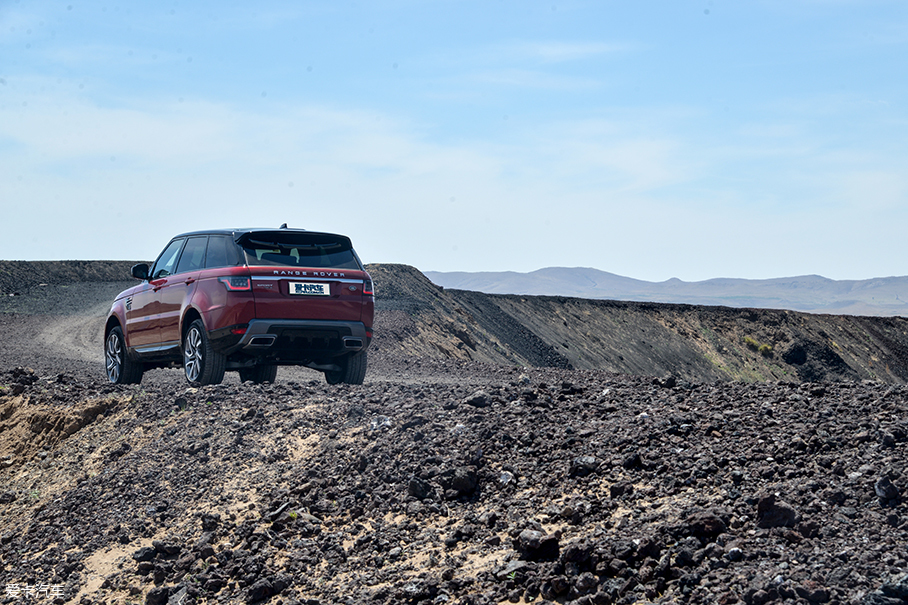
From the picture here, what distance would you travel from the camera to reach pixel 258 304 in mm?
9836

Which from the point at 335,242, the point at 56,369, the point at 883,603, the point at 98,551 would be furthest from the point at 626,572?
the point at 56,369

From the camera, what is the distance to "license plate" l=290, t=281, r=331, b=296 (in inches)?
394

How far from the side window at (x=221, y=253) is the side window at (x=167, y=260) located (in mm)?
995

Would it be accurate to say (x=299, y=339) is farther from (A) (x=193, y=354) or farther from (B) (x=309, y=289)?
(A) (x=193, y=354)

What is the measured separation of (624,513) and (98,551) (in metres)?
4.97

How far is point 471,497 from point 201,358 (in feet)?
17.7

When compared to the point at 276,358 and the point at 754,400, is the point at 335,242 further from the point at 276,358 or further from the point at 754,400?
the point at 754,400

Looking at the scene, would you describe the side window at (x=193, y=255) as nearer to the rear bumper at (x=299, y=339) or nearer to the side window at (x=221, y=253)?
the side window at (x=221, y=253)

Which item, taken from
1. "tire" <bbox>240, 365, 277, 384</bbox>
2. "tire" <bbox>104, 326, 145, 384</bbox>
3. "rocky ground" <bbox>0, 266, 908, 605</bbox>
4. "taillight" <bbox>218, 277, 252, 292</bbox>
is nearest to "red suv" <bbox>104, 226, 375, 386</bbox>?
"taillight" <bbox>218, 277, 252, 292</bbox>

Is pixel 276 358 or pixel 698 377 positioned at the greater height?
pixel 276 358

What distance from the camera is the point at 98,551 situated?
7242 millimetres

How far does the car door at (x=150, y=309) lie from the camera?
1130 centimetres

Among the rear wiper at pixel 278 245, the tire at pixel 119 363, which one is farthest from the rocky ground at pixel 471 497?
the tire at pixel 119 363

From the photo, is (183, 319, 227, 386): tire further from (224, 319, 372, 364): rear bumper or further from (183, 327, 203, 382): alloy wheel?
(224, 319, 372, 364): rear bumper
